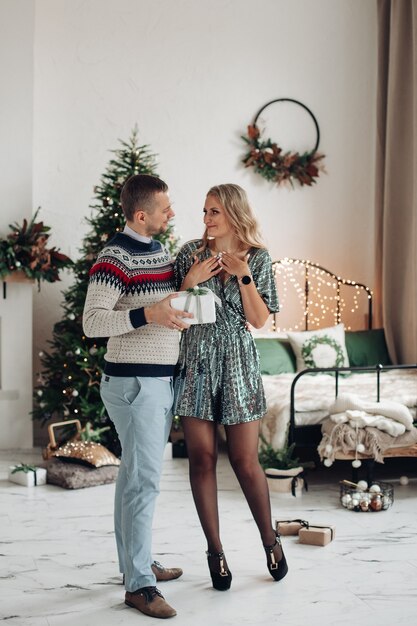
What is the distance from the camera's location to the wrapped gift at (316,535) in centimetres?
331

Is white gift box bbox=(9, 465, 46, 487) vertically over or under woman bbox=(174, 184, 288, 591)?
under

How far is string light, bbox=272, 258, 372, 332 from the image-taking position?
6.18m

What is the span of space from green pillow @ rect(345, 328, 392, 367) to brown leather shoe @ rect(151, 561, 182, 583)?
10.1 feet

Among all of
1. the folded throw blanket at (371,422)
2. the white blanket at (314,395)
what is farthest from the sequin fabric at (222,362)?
the white blanket at (314,395)

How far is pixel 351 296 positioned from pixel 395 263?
1.63ft

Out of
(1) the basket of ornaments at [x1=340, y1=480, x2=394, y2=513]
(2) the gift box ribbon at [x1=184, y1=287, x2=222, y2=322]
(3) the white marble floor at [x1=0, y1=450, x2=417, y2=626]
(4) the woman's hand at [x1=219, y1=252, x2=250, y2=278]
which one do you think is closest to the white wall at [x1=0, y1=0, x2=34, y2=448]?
(3) the white marble floor at [x1=0, y1=450, x2=417, y2=626]

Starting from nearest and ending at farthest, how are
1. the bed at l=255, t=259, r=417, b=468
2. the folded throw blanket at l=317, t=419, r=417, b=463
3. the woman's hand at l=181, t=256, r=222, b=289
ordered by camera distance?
the woman's hand at l=181, t=256, r=222, b=289
the folded throw blanket at l=317, t=419, r=417, b=463
the bed at l=255, t=259, r=417, b=468

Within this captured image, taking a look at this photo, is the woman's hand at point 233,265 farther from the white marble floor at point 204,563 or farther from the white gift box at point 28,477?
the white gift box at point 28,477

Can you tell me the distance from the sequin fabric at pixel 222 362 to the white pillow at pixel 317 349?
8.66 feet

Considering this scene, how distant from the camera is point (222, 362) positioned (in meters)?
2.79

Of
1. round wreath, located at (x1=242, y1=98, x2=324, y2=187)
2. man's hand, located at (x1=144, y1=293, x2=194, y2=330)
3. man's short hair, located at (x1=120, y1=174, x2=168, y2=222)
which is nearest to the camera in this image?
man's hand, located at (x1=144, y1=293, x2=194, y2=330)

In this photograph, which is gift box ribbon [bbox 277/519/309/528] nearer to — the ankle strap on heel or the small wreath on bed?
the ankle strap on heel

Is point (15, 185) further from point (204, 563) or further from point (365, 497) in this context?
point (204, 563)

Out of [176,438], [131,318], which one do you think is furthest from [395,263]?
[131,318]
